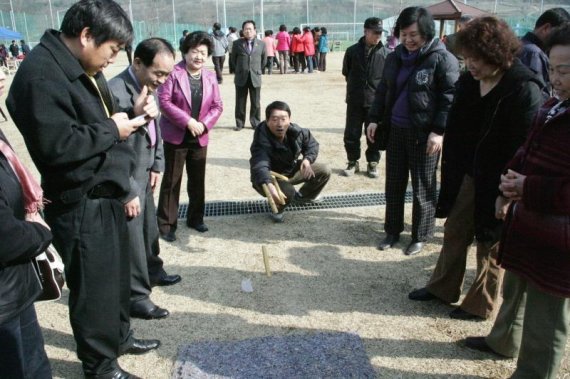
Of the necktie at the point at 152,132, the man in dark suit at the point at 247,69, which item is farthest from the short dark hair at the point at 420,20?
the man in dark suit at the point at 247,69

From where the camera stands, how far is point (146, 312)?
123 inches

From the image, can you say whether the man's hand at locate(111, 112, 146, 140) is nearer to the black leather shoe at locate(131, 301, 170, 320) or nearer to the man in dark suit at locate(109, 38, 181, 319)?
the man in dark suit at locate(109, 38, 181, 319)

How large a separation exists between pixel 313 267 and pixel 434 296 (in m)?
0.99

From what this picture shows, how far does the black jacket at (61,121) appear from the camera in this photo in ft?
6.30

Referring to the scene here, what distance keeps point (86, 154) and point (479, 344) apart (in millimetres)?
2393

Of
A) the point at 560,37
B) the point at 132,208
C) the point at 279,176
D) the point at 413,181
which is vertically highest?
the point at 560,37

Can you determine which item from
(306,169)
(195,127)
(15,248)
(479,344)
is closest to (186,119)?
(195,127)

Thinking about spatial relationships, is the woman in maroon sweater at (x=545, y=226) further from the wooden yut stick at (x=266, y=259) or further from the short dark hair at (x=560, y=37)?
the wooden yut stick at (x=266, y=259)

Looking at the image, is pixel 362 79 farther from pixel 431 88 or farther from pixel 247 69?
pixel 247 69

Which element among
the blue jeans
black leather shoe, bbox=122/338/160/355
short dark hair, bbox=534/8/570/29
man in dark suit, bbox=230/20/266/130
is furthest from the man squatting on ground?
man in dark suit, bbox=230/20/266/130

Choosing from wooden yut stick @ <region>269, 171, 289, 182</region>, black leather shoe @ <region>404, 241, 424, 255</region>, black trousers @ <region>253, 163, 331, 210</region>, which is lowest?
black leather shoe @ <region>404, 241, 424, 255</region>

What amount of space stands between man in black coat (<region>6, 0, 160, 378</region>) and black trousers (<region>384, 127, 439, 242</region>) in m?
2.23

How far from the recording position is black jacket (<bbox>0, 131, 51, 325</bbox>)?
5.17ft

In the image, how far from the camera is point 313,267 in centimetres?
383
